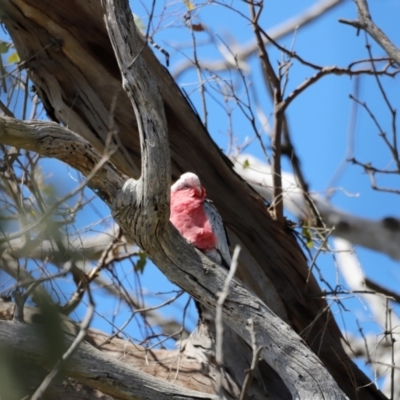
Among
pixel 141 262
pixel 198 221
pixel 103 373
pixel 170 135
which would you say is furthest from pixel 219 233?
pixel 141 262

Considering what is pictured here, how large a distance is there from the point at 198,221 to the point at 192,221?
3cm

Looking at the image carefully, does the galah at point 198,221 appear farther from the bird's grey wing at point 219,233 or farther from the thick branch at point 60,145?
the thick branch at point 60,145

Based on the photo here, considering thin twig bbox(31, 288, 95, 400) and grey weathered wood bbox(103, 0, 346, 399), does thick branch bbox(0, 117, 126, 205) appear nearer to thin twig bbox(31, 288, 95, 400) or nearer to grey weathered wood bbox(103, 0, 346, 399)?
grey weathered wood bbox(103, 0, 346, 399)

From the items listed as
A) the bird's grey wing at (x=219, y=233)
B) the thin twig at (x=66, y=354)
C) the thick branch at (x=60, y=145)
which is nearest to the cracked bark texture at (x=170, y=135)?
the bird's grey wing at (x=219, y=233)

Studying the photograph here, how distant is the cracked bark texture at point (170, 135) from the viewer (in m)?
3.24

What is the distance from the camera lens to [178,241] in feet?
8.28

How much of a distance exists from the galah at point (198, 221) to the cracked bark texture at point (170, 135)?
0.32 m

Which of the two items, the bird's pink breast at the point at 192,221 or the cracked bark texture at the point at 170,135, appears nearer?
the bird's pink breast at the point at 192,221

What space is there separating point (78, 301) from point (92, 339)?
0.80 feet

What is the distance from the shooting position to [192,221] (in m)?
3.03

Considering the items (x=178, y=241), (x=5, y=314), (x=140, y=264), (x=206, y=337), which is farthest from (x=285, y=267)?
(x=5, y=314)

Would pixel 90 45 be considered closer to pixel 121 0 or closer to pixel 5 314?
pixel 121 0

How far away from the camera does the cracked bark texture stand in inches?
128

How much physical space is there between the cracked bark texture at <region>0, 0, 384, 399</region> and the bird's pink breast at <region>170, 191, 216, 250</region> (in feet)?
1.23
